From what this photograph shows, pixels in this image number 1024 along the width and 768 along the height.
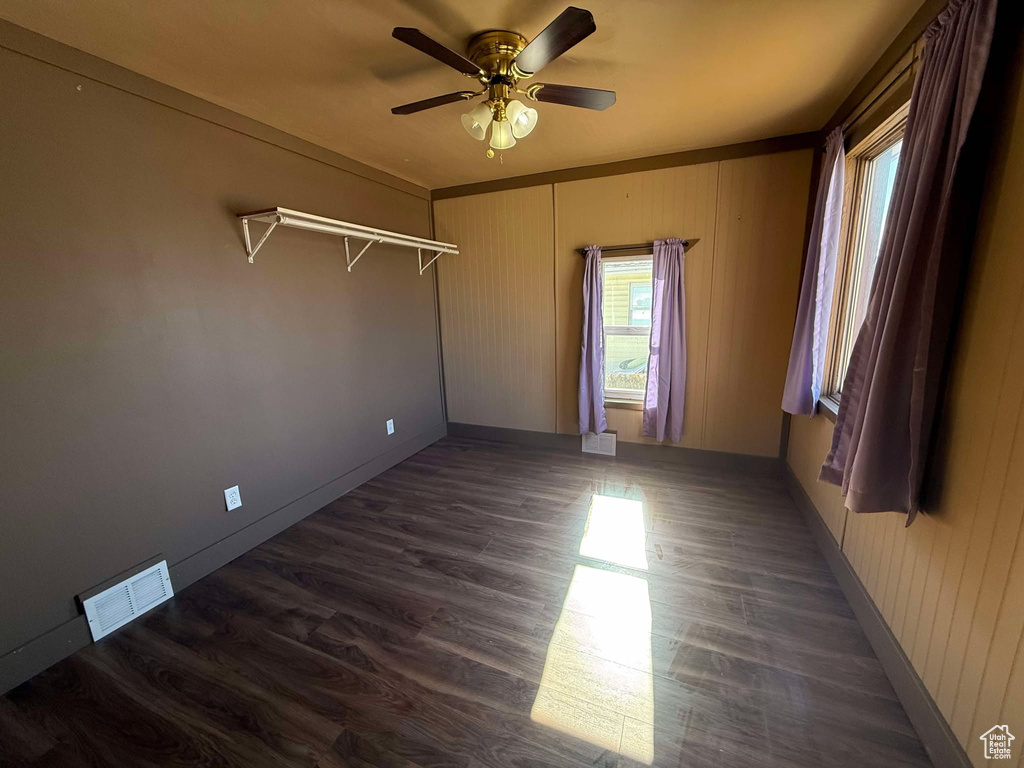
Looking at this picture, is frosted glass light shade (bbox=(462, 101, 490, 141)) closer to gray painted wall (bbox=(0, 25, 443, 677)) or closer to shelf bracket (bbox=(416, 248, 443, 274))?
gray painted wall (bbox=(0, 25, 443, 677))

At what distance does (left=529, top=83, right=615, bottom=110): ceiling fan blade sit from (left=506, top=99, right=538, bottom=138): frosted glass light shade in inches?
3.1

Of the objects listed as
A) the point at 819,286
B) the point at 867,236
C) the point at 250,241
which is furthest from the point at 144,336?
the point at 867,236

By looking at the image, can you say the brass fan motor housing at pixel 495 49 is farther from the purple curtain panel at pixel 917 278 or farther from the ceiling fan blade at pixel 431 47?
the purple curtain panel at pixel 917 278

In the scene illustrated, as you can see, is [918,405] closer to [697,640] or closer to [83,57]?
[697,640]

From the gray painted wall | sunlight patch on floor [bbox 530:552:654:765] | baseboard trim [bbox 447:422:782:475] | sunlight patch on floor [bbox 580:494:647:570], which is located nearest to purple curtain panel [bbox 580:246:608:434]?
baseboard trim [bbox 447:422:782:475]

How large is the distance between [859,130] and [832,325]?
1.01 metres

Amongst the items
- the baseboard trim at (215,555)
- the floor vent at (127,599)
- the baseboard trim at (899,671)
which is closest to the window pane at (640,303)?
the baseboard trim at (899,671)

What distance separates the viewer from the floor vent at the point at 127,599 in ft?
5.54

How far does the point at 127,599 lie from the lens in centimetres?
179

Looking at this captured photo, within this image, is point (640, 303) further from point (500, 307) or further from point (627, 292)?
point (500, 307)

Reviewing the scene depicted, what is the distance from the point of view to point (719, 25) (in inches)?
59.7

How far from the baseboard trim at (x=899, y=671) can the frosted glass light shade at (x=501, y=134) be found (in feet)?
8.25

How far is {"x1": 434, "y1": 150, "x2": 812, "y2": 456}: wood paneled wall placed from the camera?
2801mm

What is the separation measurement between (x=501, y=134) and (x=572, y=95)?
337 millimetres
